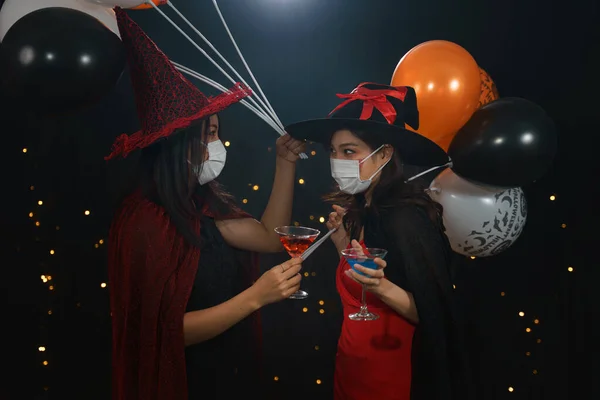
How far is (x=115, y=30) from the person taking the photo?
245 centimetres

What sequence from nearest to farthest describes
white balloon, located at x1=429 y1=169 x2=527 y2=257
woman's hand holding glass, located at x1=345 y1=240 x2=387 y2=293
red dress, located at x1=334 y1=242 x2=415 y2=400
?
1. woman's hand holding glass, located at x1=345 y1=240 x2=387 y2=293
2. red dress, located at x1=334 y1=242 x2=415 y2=400
3. white balloon, located at x1=429 y1=169 x2=527 y2=257

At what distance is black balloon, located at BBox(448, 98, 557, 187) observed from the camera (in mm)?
2270

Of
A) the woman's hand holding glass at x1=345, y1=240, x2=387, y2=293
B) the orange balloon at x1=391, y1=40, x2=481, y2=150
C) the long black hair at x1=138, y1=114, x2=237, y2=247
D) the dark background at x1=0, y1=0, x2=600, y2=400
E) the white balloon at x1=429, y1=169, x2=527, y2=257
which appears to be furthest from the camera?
the dark background at x1=0, y1=0, x2=600, y2=400

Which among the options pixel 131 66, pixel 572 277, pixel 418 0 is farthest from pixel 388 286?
pixel 418 0

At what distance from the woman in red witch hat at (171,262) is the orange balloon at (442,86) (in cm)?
79

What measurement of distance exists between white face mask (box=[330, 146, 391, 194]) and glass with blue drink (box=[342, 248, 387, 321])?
300 millimetres

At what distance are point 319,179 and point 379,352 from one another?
1.32m

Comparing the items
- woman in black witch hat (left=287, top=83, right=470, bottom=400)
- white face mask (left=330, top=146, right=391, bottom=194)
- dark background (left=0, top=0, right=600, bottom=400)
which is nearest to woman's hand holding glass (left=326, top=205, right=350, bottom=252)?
woman in black witch hat (left=287, top=83, right=470, bottom=400)

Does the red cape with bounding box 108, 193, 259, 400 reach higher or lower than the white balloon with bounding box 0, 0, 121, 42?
lower

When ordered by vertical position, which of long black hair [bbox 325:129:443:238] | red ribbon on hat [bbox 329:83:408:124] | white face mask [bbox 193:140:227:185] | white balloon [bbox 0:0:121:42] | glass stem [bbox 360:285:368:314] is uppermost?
white balloon [bbox 0:0:121:42]

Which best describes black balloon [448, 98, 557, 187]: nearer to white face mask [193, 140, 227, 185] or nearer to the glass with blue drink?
the glass with blue drink

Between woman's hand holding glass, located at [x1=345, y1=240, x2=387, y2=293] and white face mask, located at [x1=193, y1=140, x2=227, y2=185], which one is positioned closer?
woman's hand holding glass, located at [x1=345, y1=240, x2=387, y2=293]

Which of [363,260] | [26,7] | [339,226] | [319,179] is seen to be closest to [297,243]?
[363,260]

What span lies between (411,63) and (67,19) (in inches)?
55.6
